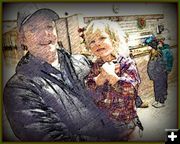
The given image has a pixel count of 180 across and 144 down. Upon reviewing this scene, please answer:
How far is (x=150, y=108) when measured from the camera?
105 inches

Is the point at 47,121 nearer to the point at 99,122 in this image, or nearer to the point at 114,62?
the point at 99,122

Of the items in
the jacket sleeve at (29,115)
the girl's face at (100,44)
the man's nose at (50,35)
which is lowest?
the jacket sleeve at (29,115)

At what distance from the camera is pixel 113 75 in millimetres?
2666

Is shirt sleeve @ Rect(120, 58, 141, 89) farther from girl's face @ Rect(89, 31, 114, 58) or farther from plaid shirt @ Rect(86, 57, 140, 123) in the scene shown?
girl's face @ Rect(89, 31, 114, 58)

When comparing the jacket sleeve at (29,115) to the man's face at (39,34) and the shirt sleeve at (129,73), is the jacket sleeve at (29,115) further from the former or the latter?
the shirt sleeve at (129,73)

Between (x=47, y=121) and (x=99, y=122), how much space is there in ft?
0.93

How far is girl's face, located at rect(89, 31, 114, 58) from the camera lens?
105 inches

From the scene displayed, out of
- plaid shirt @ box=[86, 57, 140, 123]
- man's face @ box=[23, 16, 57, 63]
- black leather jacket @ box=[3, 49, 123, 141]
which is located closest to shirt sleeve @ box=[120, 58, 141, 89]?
plaid shirt @ box=[86, 57, 140, 123]

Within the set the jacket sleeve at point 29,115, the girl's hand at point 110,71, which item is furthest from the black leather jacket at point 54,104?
the girl's hand at point 110,71

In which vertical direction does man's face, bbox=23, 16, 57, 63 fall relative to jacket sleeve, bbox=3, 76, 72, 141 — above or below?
above

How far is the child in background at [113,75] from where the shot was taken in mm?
2654

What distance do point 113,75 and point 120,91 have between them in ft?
0.32

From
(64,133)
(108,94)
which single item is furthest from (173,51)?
(64,133)

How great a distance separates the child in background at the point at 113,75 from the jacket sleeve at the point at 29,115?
261 mm
